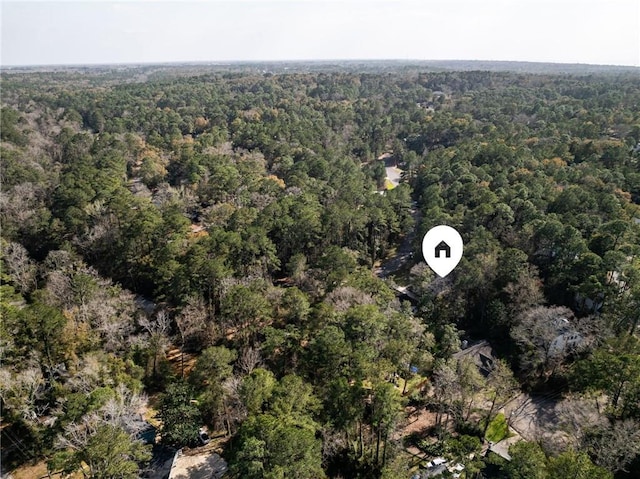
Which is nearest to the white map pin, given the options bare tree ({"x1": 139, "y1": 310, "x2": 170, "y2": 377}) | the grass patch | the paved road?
the paved road

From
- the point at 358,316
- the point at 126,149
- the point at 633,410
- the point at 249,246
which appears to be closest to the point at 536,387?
the point at 633,410

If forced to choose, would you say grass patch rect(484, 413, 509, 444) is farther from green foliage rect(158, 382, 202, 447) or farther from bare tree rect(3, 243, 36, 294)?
bare tree rect(3, 243, 36, 294)

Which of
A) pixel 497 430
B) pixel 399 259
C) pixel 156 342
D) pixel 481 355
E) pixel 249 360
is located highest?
pixel 156 342

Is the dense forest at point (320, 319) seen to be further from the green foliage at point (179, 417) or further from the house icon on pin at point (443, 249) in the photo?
the house icon on pin at point (443, 249)

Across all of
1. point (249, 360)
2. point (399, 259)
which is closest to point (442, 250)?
point (399, 259)

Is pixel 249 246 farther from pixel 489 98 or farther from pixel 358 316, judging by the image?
pixel 489 98

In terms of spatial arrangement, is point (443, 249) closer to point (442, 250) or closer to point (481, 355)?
point (442, 250)

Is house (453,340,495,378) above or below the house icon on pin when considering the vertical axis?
below
